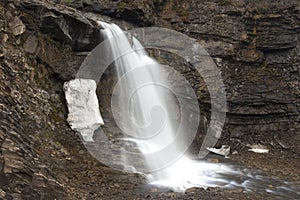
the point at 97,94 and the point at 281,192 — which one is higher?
the point at 97,94

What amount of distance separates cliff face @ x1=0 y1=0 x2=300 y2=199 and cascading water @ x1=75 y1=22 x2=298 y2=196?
86 centimetres

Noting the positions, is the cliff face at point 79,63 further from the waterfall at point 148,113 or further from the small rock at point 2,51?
the waterfall at point 148,113

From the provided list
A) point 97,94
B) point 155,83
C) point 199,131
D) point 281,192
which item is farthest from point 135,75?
point 281,192

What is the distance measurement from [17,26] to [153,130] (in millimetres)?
4720

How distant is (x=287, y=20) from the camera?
13.5m

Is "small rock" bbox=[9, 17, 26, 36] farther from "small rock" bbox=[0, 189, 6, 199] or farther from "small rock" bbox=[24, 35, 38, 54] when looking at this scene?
"small rock" bbox=[0, 189, 6, 199]

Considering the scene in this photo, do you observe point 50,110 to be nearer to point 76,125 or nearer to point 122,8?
point 76,125

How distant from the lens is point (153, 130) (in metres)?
10.5

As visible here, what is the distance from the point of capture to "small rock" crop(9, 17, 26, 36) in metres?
8.12

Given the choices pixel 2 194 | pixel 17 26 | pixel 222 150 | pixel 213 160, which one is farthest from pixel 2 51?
pixel 222 150

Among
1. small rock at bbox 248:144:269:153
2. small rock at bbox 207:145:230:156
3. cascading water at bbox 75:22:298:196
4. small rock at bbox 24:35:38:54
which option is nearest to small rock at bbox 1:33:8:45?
small rock at bbox 24:35:38:54

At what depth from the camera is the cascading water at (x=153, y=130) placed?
8.20m

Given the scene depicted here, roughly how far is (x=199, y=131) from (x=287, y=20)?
5692mm

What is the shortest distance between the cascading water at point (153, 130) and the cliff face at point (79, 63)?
2.81 ft
